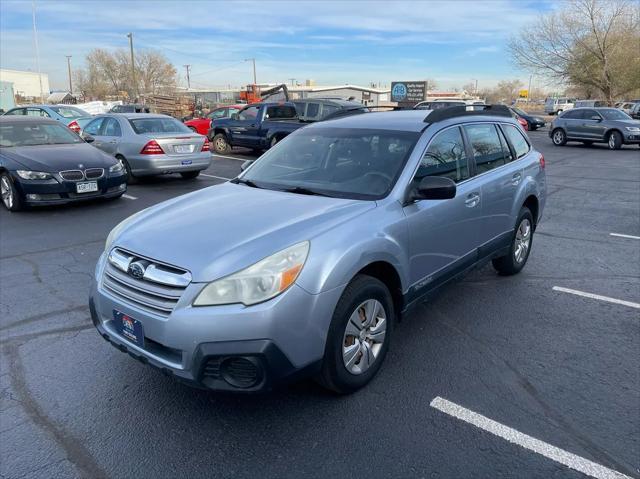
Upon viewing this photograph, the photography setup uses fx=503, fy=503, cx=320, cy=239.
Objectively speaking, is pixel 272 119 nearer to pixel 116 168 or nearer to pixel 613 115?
pixel 116 168

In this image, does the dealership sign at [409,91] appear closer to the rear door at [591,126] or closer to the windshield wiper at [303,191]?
the rear door at [591,126]

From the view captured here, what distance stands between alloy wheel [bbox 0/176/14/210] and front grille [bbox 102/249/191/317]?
255 inches

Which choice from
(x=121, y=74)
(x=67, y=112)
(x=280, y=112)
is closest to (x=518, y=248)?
(x=280, y=112)

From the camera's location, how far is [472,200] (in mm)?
4254

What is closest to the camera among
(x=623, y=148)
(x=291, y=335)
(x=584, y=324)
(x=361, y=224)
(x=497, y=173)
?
(x=291, y=335)

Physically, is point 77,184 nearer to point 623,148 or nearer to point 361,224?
point 361,224

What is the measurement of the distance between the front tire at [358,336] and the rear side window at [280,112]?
1317 cm

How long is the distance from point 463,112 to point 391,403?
8.73ft

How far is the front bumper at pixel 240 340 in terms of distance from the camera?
2586 millimetres

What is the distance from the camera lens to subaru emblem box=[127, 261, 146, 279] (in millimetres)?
2889

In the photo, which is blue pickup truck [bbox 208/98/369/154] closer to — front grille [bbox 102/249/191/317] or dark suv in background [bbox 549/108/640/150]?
dark suv in background [bbox 549/108/640/150]

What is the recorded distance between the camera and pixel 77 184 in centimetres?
830

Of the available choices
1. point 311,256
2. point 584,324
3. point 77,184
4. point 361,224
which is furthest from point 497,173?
point 77,184

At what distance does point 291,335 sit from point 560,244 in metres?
5.40
